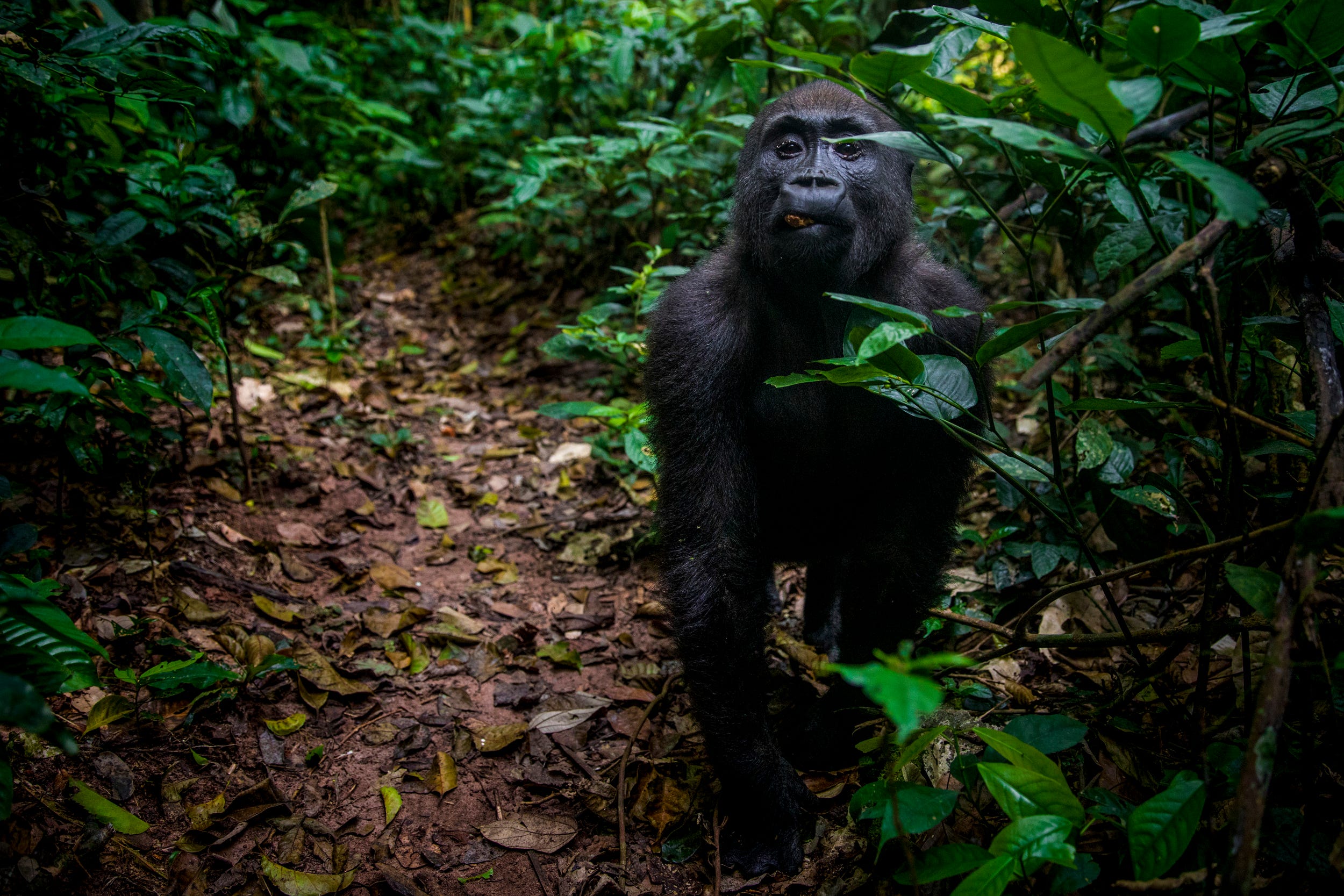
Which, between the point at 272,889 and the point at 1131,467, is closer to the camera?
the point at 272,889

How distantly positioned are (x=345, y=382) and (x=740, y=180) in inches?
164

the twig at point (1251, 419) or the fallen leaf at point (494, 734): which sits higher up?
the twig at point (1251, 419)

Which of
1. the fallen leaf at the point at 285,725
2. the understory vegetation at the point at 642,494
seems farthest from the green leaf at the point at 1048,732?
the fallen leaf at the point at 285,725

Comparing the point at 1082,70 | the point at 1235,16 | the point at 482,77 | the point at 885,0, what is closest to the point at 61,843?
the point at 1082,70

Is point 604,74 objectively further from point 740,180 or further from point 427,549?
point 427,549

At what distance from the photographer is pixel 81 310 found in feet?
13.9

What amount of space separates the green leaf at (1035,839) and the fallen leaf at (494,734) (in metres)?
2.30

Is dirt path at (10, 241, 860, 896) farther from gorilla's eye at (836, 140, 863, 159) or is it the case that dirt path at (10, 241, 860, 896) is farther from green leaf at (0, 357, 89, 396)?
gorilla's eye at (836, 140, 863, 159)

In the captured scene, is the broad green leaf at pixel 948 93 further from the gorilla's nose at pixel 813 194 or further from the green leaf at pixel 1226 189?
the gorilla's nose at pixel 813 194

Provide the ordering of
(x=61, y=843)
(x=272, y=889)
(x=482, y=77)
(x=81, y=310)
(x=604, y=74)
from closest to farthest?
(x=61, y=843)
(x=272, y=889)
(x=81, y=310)
(x=604, y=74)
(x=482, y=77)

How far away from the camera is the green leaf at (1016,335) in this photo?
1873 millimetres

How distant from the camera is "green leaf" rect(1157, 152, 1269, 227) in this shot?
1.42 meters

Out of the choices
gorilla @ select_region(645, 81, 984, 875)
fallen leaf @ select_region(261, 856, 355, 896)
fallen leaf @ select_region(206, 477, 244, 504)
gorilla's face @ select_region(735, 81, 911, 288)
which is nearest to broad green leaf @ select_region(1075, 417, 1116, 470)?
gorilla @ select_region(645, 81, 984, 875)

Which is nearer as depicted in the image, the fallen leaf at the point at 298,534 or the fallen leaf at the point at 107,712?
the fallen leaf at the point at 107,712
